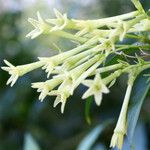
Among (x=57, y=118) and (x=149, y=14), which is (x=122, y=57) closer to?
(x=149, y=14)

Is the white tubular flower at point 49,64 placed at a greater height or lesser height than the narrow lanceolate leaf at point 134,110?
greater

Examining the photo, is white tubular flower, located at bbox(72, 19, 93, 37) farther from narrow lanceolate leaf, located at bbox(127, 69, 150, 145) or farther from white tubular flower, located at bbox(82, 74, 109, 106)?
narrow lanceolate leaf, located at bbox(127, 69, 150, 145)

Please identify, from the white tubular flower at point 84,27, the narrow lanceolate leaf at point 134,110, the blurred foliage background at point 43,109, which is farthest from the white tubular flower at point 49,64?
the blurred foliage background at point 43,109

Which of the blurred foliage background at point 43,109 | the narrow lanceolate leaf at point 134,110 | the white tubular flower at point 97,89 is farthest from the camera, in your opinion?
the blurred foliage background at point 43,109

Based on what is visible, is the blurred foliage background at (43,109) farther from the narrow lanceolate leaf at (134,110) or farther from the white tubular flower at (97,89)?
the white tubular flower at (97,89)

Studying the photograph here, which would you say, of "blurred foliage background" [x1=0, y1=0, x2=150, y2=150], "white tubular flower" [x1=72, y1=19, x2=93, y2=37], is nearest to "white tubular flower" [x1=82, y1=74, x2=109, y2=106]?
"white tubular flower" [x1=72, y1=19, x2=93, y2=37]

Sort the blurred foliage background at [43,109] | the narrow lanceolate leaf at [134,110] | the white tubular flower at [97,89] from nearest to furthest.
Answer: the white tubular flower at [97,89] → the narrow lanceolate leaf at [134,110] → the blurred foliage background at [43,109]

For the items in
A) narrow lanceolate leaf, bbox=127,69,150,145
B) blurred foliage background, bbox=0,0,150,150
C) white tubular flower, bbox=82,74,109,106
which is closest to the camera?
white tubular flower, bbox=82,74,109,106

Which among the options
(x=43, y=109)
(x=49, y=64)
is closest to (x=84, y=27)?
(x=49, y=64)

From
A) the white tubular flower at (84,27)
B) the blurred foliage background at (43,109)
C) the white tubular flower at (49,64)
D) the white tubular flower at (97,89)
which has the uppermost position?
the white tubular flower at (84,27)

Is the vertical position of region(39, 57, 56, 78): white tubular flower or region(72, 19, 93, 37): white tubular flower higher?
region(72, 19, 93, 37): white tubular flower

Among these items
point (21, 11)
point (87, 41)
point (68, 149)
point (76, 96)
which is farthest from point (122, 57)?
point (21, 11)

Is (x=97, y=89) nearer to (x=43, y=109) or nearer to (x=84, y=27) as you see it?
(x=84, y=27)
